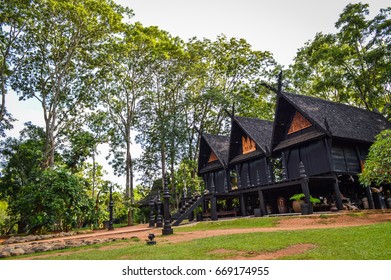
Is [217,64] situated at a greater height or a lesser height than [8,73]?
greater

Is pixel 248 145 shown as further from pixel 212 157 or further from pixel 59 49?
pixel 59 49

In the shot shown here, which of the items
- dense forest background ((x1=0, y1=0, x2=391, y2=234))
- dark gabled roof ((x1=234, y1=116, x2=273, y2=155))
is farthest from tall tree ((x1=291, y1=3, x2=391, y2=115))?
dark gabled roof ((x1=234, y1=116, x2=273, y2=155))

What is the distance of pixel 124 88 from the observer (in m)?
29.4

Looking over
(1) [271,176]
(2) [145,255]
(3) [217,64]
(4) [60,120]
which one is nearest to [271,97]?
(3) [217,64]

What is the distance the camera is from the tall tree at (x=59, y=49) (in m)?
23.3

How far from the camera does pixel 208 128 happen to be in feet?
111

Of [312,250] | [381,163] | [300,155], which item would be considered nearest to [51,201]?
[300,155]

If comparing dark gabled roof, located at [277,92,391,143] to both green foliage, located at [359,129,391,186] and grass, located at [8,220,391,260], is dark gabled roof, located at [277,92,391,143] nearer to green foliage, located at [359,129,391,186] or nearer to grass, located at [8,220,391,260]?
green foliage, located at [359,129,391,186]

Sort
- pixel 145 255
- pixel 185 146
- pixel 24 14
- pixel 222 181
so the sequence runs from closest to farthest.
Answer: pixel 145 255 → pixel 24 14 → pixel 222 181 → pixel 185 146

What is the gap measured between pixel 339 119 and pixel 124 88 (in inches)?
778

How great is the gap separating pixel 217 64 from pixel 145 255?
26861 mm

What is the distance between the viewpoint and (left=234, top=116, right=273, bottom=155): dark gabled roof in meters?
19.7

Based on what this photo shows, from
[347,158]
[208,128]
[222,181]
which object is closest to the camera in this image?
[347,158]

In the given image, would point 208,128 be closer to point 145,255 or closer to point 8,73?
point 8,73
